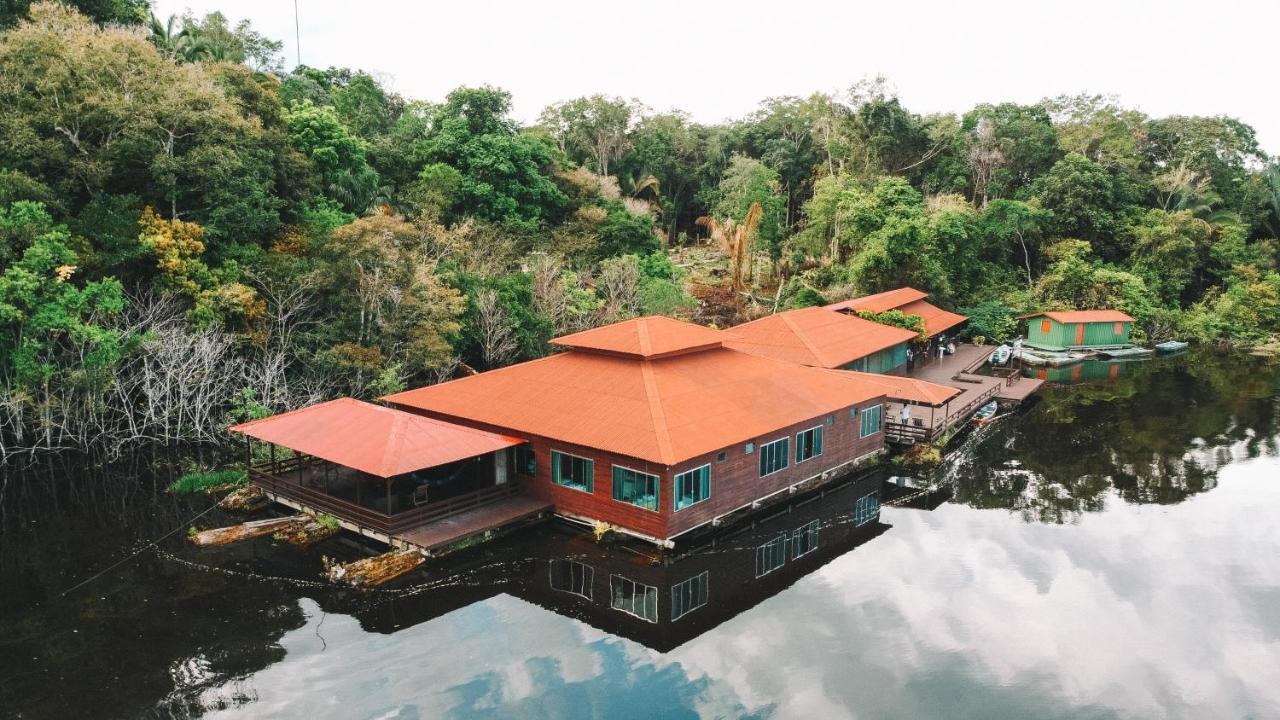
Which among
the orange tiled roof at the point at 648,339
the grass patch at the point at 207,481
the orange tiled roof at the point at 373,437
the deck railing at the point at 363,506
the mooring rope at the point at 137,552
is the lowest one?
the mooring rope at the point at 137,552

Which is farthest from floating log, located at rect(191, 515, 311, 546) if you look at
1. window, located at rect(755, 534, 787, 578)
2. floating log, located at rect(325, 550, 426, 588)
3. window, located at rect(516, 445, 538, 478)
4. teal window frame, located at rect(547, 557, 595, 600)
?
window, located at rect(755, 534, 787, 578)

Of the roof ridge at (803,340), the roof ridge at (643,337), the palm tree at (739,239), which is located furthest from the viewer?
the palm tree at (739,239)

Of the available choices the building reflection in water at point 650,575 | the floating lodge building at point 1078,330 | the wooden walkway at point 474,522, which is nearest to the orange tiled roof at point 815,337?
the building reflection in water at point 650,575

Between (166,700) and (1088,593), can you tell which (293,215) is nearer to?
(166,700)

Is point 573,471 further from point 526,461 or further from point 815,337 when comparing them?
point 815,337

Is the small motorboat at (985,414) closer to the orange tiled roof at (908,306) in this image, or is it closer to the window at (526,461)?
the orange tiled roof at (908,306)

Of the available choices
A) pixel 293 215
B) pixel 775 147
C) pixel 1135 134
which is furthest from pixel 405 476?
pixel 1135 134
